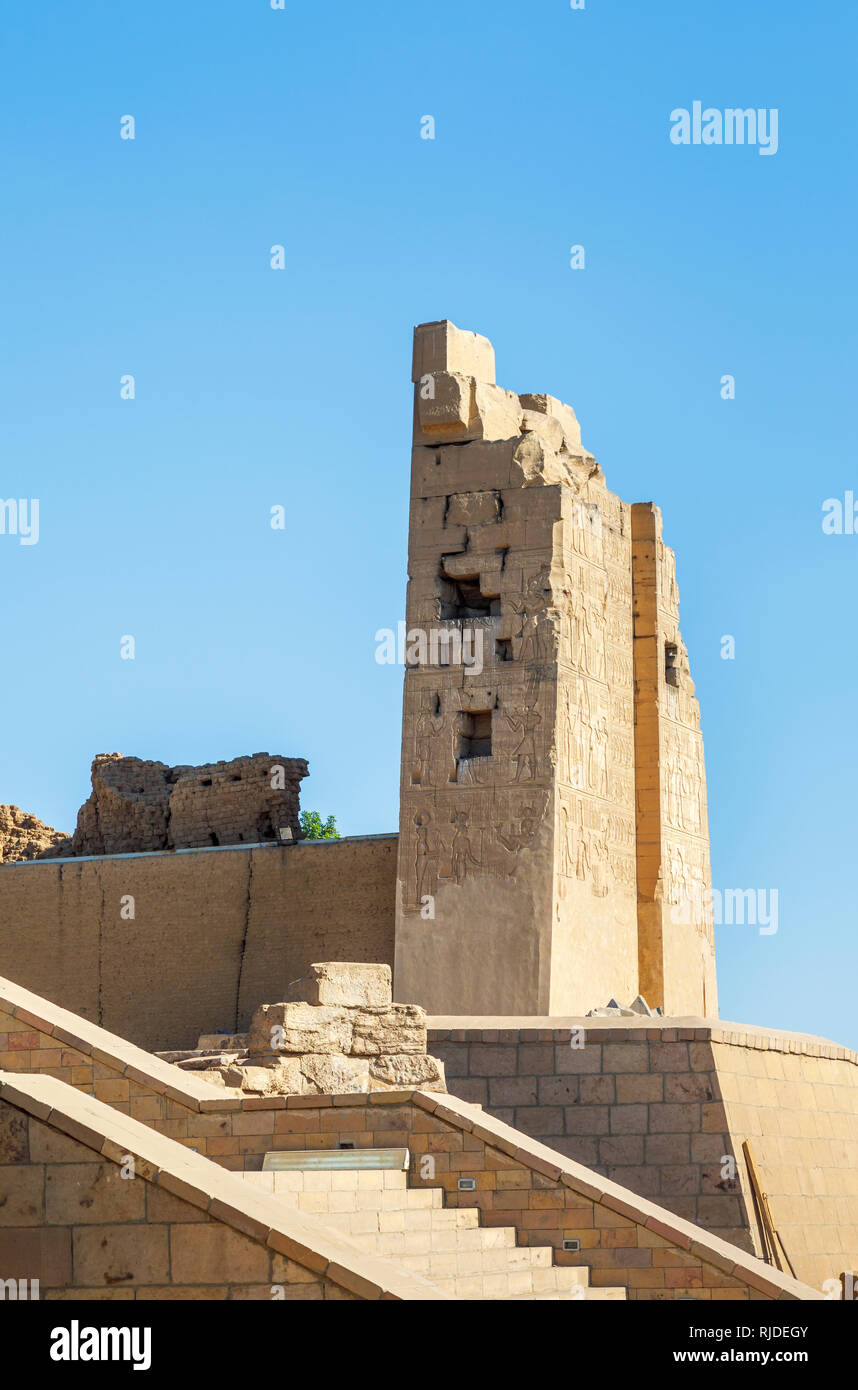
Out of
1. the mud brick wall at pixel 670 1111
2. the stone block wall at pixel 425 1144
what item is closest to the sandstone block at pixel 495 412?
the mud brick wall at pixel 670 1111

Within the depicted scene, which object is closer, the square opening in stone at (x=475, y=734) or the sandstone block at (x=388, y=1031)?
the sandstone block at (x=388, y=1031)

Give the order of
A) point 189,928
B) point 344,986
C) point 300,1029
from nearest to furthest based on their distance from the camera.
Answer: point 300,1029 → point 344,986 → point 189,928

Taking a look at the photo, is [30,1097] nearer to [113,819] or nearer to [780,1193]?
[780,1193]

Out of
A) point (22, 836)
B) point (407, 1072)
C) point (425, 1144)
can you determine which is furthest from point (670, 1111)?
point (22, 836)

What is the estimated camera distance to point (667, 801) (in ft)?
70.3

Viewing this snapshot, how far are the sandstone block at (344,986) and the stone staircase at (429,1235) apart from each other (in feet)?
5.45

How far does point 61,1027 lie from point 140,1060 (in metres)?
0.56

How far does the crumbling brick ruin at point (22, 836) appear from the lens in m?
24.6

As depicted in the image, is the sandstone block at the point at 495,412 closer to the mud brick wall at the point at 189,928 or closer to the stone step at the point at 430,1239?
the mud brick wall at the point at 189,928

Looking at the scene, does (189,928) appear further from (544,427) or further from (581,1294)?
(581,1294)

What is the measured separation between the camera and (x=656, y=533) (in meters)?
22.1

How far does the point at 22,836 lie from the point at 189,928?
488cm

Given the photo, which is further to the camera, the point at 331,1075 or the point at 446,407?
the point at 446,407
